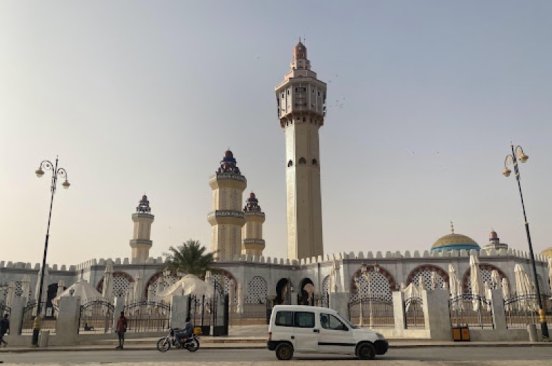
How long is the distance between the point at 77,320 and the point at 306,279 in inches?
1249

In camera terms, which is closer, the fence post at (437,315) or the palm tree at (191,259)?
the fence post at (437,315)

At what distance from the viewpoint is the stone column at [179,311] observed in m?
21.7

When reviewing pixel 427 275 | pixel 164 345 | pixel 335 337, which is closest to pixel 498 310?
pixel 335 337

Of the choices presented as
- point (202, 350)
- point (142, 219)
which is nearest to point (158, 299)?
point (202, 350)

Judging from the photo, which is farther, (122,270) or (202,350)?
(122,270)

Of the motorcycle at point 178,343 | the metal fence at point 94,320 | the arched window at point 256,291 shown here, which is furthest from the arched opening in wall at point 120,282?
the motorcycle at point 178,343

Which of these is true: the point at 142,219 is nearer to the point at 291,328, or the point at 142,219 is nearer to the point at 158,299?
the point at 158,299

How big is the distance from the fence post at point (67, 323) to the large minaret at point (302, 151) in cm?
3549

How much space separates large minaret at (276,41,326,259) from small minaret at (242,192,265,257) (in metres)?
17.6

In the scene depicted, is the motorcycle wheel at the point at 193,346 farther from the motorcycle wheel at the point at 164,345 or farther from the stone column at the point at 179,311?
the stone column at the point at 179,311

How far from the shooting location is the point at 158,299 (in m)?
29.9

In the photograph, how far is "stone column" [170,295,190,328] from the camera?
71.2ft

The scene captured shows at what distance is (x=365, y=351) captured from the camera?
41.8ft

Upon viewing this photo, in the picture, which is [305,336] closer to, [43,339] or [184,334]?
[184,334]
